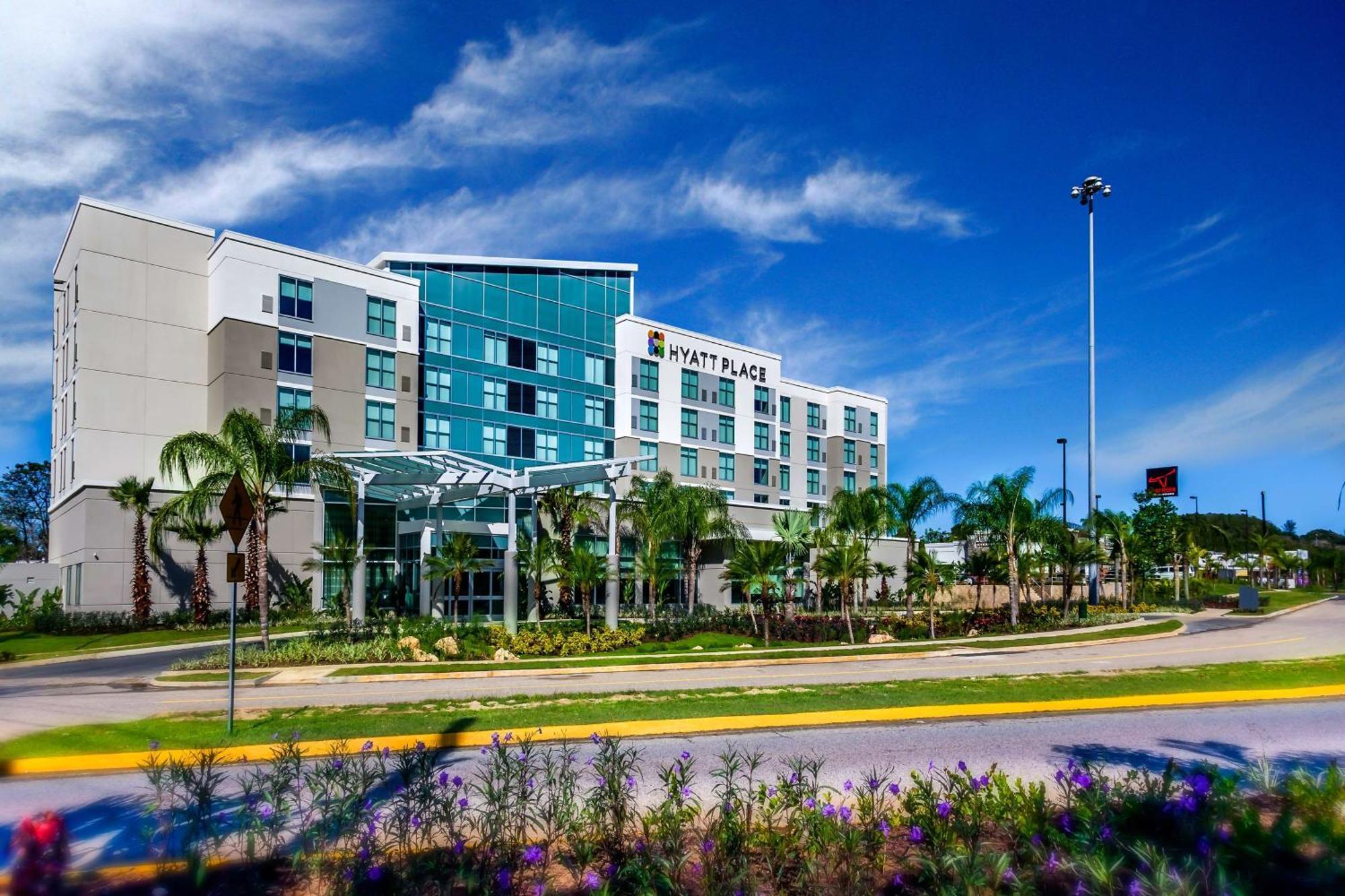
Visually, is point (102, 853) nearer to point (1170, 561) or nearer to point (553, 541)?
point (553, 541)

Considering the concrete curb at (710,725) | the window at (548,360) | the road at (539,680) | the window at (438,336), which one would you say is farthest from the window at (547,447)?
the concrete curb at (710,725)

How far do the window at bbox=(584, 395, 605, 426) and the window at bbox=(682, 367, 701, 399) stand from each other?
266 inches

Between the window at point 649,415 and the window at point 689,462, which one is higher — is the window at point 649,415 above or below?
above

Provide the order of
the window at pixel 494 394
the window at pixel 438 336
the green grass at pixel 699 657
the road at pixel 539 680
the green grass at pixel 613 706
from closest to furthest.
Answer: the green grass at pixel 613 706
the road at pixel 539 680
the green grass at pixel 699 657
the window at pixel 438 336
the window at pixel 494 394

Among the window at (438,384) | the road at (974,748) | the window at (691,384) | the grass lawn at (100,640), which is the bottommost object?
the grass lawn at (100,640)

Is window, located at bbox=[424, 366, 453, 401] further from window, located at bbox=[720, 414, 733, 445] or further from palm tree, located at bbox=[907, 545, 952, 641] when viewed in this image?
palm tree, located at bbox=[907, 545, 952, 641]

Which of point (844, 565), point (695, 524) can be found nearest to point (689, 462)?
point (695, 524)

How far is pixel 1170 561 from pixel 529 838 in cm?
6037

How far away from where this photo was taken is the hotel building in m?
38.9

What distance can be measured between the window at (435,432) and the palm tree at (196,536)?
449 inches

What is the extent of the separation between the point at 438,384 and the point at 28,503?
212ft

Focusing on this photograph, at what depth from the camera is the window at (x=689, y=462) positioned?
191 feet

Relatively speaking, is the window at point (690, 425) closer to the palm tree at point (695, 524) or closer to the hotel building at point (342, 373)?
the hotel building at point (342, 373)

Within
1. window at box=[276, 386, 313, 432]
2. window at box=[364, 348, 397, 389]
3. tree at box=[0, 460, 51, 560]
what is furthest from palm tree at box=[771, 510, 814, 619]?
tree at box=[0, 460, 51, 560]
